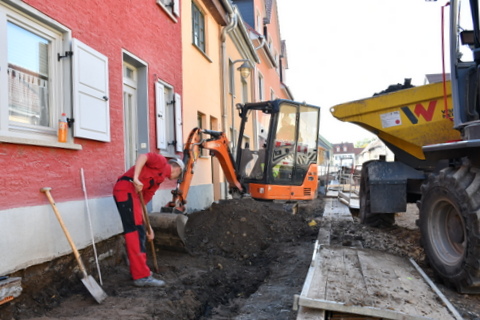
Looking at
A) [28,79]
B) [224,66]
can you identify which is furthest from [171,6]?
[28,79]

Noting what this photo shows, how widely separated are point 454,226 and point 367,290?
1.39m

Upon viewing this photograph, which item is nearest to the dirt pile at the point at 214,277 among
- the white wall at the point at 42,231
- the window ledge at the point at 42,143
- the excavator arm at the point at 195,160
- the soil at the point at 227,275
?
the soil at the point at 227,275

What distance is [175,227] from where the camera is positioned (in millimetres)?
5230

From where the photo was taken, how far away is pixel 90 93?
4711 millimetres

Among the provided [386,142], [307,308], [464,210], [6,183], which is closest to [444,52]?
[464,210]

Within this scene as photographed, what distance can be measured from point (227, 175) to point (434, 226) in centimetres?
454

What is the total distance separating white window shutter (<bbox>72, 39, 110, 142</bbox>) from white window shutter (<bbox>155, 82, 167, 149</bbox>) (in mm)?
1661

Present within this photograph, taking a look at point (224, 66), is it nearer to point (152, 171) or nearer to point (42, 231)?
point (152, 171)

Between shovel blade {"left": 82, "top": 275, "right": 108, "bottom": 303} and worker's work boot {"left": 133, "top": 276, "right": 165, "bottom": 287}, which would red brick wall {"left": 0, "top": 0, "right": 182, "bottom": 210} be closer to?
shovel blade {"left": 82, "top": 275, "right": 108, "bottom": 303}

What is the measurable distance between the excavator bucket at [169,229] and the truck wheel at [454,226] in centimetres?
304

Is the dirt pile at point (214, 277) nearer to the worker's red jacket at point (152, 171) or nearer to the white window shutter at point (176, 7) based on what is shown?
the worker's red jacket at point (152, 171)

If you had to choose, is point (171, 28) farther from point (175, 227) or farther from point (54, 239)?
point (54, 239)

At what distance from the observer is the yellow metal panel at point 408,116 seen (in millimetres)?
5602

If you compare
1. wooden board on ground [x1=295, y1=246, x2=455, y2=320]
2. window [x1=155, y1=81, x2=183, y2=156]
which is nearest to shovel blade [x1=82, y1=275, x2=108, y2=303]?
wooden board on ground [x1=295, y1=246, x2=455, y2=320]
